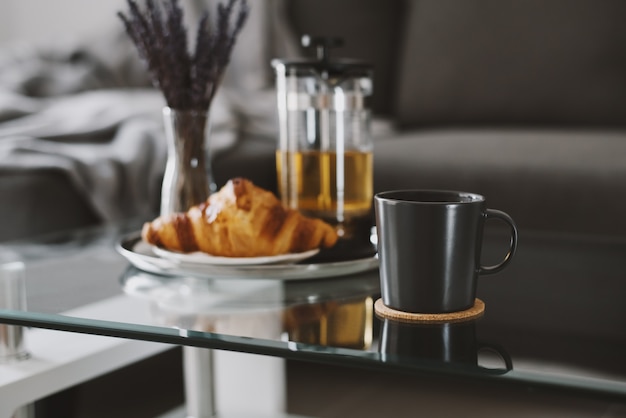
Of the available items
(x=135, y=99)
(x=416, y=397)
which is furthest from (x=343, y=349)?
(x=135, y=99)

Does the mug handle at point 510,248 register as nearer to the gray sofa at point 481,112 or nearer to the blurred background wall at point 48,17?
the gray sofa at point 481,112

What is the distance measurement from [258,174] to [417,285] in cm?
119

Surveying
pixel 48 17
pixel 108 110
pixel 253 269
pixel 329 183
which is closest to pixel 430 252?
pixel 253 269

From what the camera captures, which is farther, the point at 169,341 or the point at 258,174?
the point at 258,174

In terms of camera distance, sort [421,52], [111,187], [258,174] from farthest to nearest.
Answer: [421,52] < [258,174] < [111,187]

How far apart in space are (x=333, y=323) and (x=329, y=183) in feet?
1.04

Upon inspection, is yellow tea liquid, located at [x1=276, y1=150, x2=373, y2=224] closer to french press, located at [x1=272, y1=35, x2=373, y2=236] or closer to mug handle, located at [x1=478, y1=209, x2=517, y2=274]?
french press, located at [x1=272, y1=35, x2=373, y2=236]

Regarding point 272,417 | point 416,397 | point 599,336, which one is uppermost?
point 599,336

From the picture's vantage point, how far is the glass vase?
1035 millimetres

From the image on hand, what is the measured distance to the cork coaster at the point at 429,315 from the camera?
695 mm

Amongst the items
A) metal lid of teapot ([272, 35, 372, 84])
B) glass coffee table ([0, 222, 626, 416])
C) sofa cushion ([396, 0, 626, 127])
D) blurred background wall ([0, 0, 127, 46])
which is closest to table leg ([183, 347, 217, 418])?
glass coffee table ([0, 222, 626, 416])

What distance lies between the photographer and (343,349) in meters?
0.63

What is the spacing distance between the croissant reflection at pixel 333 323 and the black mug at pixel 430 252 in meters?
0.04

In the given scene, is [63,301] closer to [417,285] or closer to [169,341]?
[169,341]
